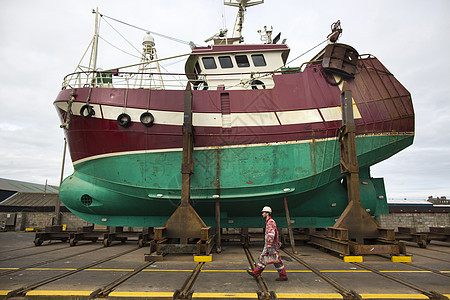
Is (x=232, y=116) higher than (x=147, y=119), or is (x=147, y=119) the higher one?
(x=232, y=116)

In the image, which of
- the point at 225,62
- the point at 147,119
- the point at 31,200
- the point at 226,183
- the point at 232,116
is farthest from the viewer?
the point at 31,200

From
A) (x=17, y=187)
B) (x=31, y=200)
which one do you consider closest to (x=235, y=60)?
(x=31, y=200)

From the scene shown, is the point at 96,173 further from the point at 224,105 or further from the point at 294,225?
the point at 294,225

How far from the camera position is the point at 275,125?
31.4 feet

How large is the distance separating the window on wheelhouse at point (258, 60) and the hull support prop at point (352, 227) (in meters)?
4.07

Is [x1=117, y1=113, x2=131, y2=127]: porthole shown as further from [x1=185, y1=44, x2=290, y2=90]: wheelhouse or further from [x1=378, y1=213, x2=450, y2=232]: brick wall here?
[x1=378, y1=213, x2=450, y2=232]: brick wall

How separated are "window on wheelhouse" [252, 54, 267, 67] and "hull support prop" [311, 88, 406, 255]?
13.4ft

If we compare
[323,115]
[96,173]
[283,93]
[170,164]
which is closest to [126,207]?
[96,173]

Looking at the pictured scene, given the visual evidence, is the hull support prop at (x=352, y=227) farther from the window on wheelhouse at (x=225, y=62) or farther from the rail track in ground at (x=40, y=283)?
the rail track in ground at (x=40, y=283)

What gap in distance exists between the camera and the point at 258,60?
1139cm

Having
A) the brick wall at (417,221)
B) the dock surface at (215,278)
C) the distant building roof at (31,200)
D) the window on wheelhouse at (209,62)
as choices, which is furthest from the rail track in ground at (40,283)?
the distant building roof at (31,200)

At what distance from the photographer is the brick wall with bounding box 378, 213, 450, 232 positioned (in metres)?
16.8

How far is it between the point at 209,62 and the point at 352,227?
8.36 m

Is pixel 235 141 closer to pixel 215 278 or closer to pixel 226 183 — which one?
pixel 226 183
